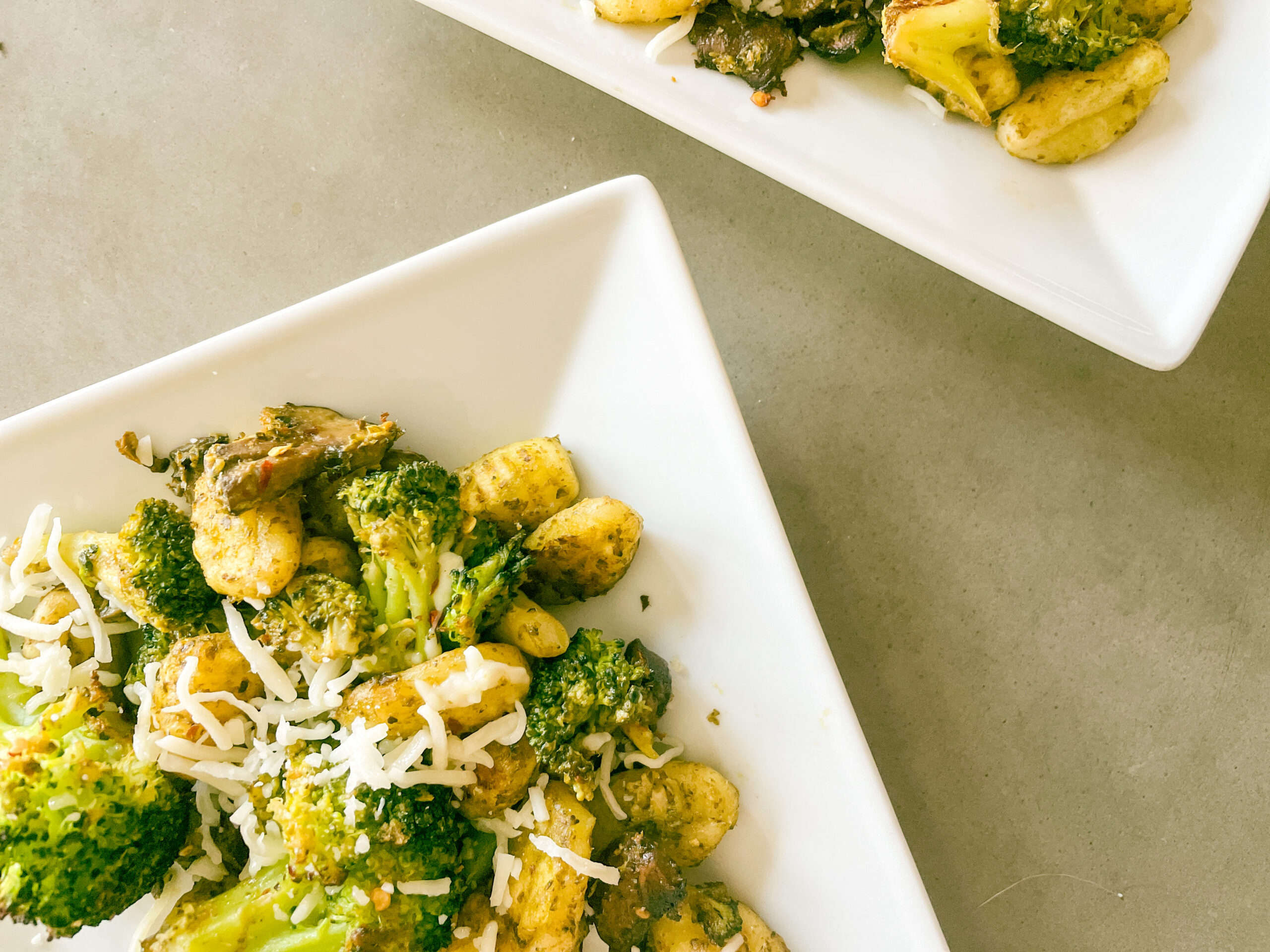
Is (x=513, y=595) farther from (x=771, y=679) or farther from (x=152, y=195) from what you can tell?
(x=152, y=195)

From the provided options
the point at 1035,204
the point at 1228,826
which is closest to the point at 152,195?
the point at 1035,204

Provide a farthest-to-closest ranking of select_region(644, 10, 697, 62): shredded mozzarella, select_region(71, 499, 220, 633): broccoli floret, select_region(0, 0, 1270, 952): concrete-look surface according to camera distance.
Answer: select_region(0, 0, 1270, 952): concrete-look surface
select_region(644, 10, 697, 62): shredded mozzarella
select_region(71, 499, 220, 633): broccoli floret

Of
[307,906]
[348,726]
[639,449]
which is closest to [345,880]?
[307,906]

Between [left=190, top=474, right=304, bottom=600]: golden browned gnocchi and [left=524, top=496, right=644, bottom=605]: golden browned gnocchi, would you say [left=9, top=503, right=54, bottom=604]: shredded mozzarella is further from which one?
[left=524, top=496, right=644, bottom=605]: golden browned gnocchi

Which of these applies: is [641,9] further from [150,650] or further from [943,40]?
[150,650]

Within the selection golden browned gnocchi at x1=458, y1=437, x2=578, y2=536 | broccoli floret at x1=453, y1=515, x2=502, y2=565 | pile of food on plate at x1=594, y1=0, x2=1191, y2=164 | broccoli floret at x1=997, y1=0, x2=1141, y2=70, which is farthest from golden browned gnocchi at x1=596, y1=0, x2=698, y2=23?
broccoli floret at x1=453, y1=515, x2=502, y2=565
